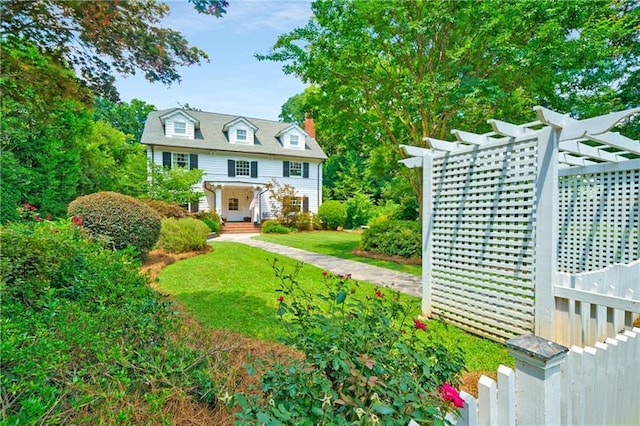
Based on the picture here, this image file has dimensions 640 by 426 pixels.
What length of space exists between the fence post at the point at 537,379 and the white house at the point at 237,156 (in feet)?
65.3

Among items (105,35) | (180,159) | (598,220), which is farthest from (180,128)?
(598,220)

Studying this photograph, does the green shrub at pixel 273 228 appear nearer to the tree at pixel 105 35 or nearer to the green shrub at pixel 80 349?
the green shrub at pixel 80 349

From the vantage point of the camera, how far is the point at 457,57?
7.67 m

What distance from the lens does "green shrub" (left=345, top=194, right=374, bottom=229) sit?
76.7 ft

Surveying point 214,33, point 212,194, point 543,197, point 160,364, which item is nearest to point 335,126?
point 214,33

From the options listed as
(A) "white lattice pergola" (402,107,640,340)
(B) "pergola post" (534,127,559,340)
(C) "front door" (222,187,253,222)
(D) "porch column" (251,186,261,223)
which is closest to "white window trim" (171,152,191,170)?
(C) "front door" (222,187,253,222)

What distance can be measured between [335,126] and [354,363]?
9807 millimetres

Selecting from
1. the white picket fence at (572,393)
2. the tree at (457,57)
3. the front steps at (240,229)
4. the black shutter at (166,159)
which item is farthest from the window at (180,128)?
the white picket fence at (572,393)

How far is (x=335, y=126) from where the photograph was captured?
10711 millimetres

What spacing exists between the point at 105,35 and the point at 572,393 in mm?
4675

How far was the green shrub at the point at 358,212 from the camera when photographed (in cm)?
2339

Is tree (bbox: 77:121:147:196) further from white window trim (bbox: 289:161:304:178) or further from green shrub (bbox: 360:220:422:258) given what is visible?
green shrub (bbox: 360:220:422:258)

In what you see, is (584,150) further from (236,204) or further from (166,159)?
(236,204)

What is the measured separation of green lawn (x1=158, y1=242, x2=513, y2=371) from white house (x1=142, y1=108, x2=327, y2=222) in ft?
38.3
